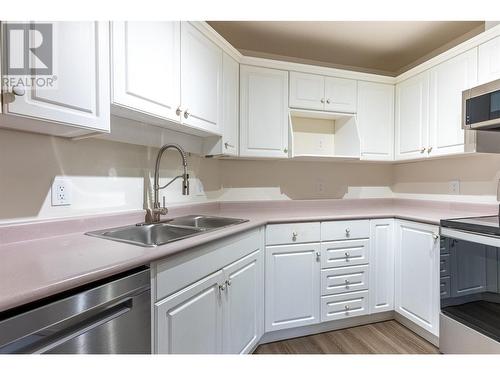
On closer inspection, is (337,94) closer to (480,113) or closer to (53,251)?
(480,113)

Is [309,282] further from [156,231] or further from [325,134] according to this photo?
[325,134]

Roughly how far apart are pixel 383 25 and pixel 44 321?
2705 millimetres

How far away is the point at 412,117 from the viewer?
A: 231cm

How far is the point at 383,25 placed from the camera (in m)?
2.11

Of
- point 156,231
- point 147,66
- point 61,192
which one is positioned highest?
point 147,66

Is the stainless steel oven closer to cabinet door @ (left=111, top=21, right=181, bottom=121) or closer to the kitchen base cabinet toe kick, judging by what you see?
the kitchen base cabinet toe kick

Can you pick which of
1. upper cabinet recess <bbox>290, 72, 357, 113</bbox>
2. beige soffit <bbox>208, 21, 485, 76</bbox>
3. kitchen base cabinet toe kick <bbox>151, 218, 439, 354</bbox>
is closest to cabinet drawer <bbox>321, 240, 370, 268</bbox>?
kitchen base cabinet toe kick <bbox>151, 218, 439, 354</bbox>

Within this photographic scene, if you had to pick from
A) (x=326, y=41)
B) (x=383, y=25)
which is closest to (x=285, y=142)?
(x=326, y=41)

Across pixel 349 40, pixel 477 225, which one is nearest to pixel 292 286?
pixel 477 225

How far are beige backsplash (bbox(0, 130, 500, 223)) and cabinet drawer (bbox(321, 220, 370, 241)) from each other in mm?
638

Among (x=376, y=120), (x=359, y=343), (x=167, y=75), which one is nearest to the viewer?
(x=167, y=75)

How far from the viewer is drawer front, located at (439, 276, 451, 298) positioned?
1643 mm

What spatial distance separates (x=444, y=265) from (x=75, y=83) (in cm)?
220
